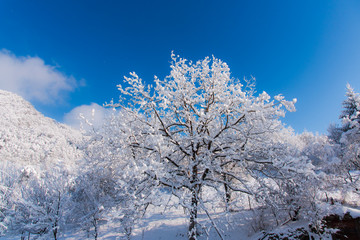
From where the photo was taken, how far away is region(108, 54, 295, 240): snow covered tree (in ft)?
21.0

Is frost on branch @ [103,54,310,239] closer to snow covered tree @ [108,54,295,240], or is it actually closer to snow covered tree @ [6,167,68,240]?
snow covered tree @ [108,54,295,240]

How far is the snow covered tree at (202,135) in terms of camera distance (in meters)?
6.39

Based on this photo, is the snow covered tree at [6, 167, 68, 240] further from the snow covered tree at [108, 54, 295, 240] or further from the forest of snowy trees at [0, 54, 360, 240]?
the snow covered tree at [108, 54, 295, 240]

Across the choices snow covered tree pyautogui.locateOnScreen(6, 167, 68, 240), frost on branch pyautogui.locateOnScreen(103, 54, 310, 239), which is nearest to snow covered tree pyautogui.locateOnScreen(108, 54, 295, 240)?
frost on branch pyautogui.locateOnScreen(103, 54, 310, 239)

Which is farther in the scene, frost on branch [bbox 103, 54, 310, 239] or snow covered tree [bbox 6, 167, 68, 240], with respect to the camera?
snow covered tree [bbox 6, 167, 68, 240]

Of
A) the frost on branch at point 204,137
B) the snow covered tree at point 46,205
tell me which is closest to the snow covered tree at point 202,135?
the frost on branch at point 204,137

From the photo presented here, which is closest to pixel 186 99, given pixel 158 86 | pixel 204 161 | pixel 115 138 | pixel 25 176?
pixel 158 86

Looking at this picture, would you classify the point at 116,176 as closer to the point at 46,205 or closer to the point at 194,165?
the point at 194,165

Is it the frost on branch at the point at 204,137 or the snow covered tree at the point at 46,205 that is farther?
the snow covered tree at the point at 46,205

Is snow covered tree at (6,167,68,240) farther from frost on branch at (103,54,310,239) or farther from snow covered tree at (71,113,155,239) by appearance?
frost on branch at (103,54,310,239)

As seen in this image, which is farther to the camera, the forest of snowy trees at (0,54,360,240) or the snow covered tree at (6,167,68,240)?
the snow covered tree at (6,167,68,240)

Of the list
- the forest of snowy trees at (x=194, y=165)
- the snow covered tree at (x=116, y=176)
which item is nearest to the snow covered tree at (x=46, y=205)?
the forest of snowy trees at (x=194, y=165)

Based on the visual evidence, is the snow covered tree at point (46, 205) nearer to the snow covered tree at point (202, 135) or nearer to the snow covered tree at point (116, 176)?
the snow covered tree at point (116, 176)

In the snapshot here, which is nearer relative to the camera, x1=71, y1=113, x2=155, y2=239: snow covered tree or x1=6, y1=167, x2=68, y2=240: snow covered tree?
x1=71, y1=113, x2=155, y2=239: snow covered tree
